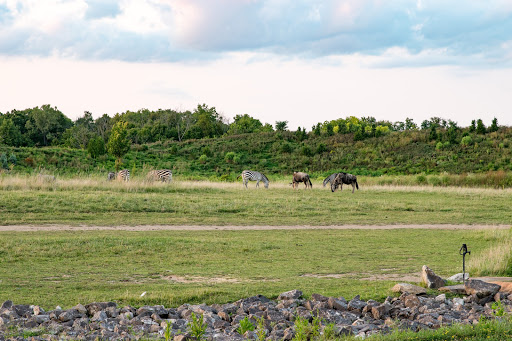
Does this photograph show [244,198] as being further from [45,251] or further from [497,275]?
[497,275]

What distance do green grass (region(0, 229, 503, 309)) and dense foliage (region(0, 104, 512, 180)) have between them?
118ft

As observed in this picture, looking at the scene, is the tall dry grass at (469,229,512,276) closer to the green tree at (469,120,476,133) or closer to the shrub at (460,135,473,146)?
the shrub at (460,135,473,146)

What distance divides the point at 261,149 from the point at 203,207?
55.0 m

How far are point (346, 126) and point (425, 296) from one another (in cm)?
8085

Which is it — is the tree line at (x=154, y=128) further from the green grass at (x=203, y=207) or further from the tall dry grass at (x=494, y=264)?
the tall dry grass at (x=494, y=264)

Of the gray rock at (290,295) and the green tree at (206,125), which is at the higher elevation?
the green tree at (206,125)

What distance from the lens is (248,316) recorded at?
8.66 meters

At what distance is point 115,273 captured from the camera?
41.2 ft

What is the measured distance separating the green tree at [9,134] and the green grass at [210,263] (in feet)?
205

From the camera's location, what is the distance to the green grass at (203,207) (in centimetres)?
2247

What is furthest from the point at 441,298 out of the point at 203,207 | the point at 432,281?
the point at 203,207

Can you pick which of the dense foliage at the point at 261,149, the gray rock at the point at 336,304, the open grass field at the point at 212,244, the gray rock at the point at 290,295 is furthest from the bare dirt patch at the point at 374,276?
the dense foliage at the point at 261,149

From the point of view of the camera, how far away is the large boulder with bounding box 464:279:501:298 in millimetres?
9637

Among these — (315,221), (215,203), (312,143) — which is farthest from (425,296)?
(312,143)
